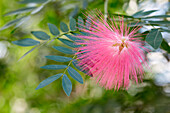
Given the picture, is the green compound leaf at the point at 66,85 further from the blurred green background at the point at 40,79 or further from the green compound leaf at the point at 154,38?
the blurred green background at the point at 40,79

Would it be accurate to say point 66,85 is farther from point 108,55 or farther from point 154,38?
point 154,38

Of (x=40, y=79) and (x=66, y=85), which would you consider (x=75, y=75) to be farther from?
(x=40, y=79)

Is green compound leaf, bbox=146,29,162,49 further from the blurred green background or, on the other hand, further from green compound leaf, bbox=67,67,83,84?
the blurred green background

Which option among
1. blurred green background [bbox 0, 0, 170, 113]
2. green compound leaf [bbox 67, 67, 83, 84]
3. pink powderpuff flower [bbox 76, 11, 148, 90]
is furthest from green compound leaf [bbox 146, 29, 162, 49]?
blurred green background [bbox 0, 0, 170, 113]

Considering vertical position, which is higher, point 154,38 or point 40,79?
point 154,38

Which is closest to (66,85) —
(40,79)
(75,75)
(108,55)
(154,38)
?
(75,75)

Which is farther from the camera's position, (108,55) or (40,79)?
(40,79)

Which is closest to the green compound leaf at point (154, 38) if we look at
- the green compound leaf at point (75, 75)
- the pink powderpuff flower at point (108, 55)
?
the pink powderpuff flower at point (108, 55)

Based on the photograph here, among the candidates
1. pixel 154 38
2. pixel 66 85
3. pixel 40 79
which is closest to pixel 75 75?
pixel 66 85
